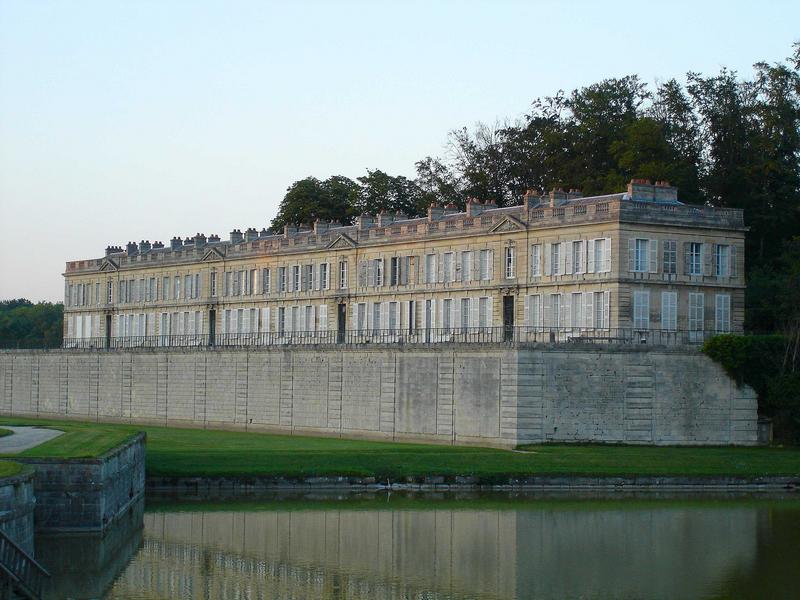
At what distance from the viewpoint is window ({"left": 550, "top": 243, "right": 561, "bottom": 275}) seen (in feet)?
229

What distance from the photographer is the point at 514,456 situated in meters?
57.3

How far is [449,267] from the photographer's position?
7662 cm

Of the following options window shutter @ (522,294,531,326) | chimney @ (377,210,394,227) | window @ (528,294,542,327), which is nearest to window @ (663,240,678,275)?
window @ (528,294,542,327)

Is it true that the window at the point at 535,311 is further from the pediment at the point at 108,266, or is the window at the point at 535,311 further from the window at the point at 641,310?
the pediment at the point at 108,266

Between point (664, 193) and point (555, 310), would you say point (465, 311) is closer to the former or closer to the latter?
point (555, 310)

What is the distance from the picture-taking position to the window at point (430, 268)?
255 ft

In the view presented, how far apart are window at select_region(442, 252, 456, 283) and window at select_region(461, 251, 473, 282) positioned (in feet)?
2.33

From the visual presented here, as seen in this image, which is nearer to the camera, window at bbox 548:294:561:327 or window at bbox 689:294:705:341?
window at bbox 689:294:705:341

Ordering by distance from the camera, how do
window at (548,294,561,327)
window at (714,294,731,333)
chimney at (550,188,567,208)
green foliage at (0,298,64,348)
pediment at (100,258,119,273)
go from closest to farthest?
window at (714,294,731,333), window at (548,294,561,327), chimney at (550,188,567,208), pediment at (100,258,119,273), green foliage at (0,298,64,348)

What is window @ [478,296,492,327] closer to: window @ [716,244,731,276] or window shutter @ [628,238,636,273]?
window shutter @ [628,238,636,273]

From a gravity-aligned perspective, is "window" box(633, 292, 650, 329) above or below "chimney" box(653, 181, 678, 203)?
below

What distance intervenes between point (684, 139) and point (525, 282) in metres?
25.2

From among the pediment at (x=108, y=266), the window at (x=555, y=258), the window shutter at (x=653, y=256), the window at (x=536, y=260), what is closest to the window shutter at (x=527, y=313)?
the window at (x=536, y=260)

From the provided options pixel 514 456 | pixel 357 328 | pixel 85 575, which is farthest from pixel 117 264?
pixel 85 575
